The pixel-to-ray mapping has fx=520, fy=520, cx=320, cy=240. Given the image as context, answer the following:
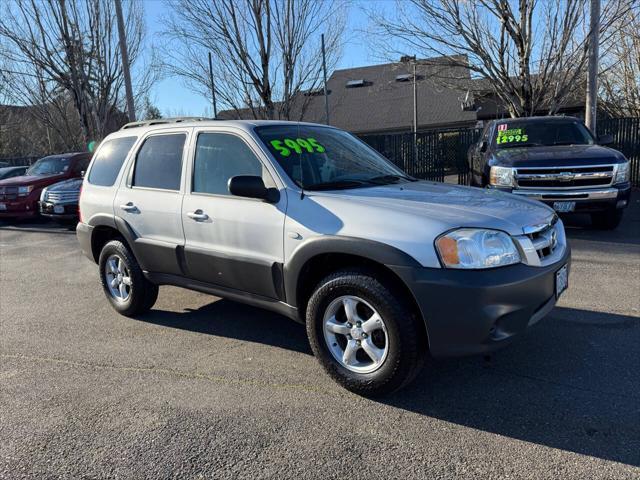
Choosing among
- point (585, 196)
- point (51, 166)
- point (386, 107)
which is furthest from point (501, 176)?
point (386, 107)

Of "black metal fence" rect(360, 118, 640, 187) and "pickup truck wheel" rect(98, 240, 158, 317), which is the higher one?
"black metal fence" rect(360, 118, 640, 187)

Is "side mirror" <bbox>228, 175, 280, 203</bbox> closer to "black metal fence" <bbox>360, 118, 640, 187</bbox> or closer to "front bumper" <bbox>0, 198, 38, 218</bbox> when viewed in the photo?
"black metal fence" <bbox>360, 118, 640, 187</bbox>

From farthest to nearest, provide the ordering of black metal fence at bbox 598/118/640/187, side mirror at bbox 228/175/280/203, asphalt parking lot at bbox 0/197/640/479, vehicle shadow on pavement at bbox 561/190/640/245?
black metal fence at bbox 598/118/640/187 < vehicle shadow on pavement at bbox 561/190/640/245 < side mirror at bbox 228/175/280/203 < asphalt parking lot at bbox 0/197/640/479

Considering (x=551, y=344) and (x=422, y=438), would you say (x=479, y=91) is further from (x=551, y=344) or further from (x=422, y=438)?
(x=422, y=438)

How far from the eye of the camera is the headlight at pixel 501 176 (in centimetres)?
764

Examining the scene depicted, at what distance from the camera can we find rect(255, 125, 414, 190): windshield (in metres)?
3.74

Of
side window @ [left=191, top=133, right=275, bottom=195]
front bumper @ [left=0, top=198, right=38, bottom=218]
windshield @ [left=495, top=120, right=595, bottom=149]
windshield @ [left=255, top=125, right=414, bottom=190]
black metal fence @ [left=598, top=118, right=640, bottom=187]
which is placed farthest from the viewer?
front bumper @ [left=0, top=198, right=38, bottom=218]

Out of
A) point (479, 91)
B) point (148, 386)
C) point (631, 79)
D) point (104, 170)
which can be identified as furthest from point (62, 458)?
point (631, 79)

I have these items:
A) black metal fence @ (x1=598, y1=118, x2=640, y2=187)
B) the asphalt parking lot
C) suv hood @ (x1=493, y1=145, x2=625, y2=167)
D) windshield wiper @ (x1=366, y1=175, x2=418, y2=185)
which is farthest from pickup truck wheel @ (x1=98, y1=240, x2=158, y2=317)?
black metal fence @ (x1=598, y1=118, x2=640, y2=187)

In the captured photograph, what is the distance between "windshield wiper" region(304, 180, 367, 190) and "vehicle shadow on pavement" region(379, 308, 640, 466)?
55.4 inches

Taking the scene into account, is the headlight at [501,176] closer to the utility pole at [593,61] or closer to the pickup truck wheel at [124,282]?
the utility pole at [593,61]

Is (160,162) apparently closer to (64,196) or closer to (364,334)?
(364,334)

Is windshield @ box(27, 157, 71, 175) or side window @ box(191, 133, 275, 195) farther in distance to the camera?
windshield @ box(27, 157, 71, 175)

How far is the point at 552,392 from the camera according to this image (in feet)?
10.6
